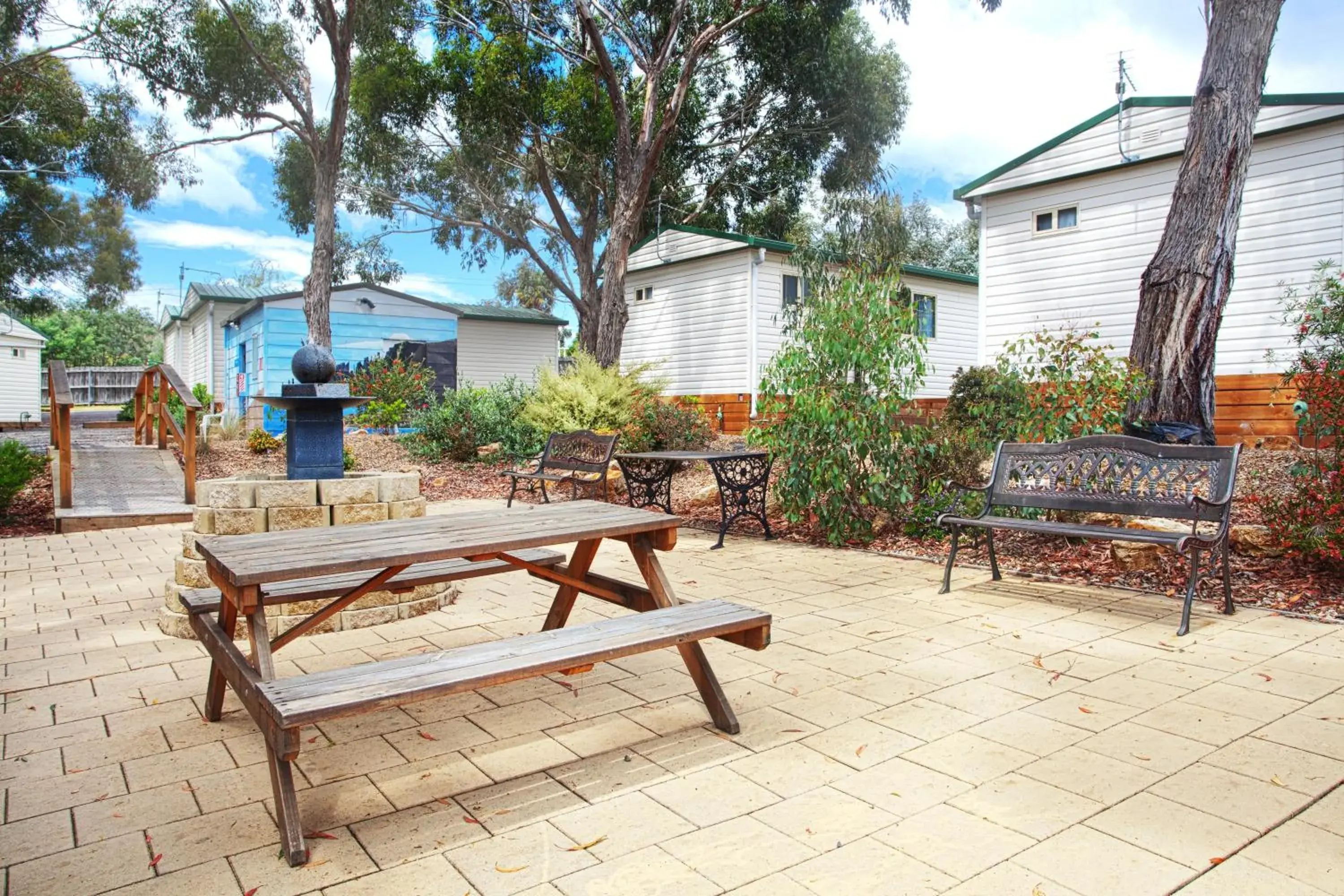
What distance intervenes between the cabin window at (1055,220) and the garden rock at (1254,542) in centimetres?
930

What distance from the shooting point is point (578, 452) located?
9.30 metres

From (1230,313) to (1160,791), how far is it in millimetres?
11705

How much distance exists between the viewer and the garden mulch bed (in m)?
8.26

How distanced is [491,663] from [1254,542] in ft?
17.2

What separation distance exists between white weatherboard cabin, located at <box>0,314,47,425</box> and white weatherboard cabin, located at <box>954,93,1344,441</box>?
25293 millimetres

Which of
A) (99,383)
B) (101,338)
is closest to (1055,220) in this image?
(99,383)

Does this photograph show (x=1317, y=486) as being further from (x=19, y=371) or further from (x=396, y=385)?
(x=19, y=371)

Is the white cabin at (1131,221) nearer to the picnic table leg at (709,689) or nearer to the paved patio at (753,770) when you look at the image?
the paved patio at (753,770)

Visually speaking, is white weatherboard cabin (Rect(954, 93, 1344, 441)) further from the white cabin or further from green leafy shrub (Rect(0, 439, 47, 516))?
green leafy shrub (Rect(0, 439, 47, 516))

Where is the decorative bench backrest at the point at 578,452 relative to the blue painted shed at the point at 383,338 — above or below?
below

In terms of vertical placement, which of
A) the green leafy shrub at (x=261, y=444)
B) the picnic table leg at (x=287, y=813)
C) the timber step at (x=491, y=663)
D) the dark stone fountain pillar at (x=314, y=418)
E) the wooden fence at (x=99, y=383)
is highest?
the wooden fence at (x=99, y=383)

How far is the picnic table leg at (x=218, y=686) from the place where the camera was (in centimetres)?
290

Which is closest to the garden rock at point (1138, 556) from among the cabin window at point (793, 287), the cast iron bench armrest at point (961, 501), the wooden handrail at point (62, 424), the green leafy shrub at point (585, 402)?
the cast iron bench armrest at point (961, 501)

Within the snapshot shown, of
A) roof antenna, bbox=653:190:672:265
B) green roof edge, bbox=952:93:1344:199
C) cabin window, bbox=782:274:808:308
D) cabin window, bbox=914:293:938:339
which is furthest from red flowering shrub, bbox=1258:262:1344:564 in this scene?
roof antenna, bbox=653:190:672:265
